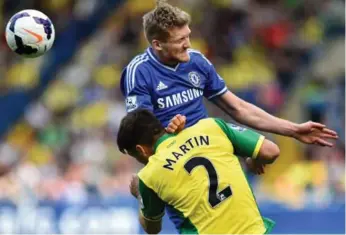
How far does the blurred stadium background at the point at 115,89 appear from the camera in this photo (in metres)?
13.8

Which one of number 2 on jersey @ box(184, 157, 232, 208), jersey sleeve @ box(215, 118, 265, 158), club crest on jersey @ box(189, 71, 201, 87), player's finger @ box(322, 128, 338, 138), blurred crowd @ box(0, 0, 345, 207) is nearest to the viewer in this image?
number 2 on jersey @ box(184, 157, 232, 208)

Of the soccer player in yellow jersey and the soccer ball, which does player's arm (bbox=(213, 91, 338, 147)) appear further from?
the soccer ball

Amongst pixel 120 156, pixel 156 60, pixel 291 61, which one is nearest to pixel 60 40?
pixel 120 156

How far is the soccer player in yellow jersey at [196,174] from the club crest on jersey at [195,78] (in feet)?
4.64

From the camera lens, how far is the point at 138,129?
6.63 metres

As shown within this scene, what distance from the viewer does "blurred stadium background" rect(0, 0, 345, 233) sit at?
13.8 metres

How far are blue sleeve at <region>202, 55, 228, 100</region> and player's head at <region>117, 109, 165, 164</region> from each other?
164 cm

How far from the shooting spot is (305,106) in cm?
1580

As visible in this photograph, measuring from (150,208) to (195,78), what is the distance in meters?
1.51

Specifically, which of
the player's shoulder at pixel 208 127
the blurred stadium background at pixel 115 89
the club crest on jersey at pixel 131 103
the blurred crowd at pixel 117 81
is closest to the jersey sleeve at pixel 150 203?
the player's shoulder at pixel 208 127

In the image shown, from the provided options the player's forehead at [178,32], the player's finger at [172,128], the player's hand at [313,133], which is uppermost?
the player's forehead at [178,32]

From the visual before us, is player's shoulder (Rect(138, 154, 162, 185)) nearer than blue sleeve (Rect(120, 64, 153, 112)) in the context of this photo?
Yes

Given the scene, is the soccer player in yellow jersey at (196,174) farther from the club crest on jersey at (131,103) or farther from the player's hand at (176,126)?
the club crest on jersey at (131,103)

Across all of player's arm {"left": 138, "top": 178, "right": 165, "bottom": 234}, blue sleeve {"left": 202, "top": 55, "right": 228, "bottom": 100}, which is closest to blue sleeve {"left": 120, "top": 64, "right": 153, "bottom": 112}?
blue sleeve {"left": 202, "top": 55, "right": 228, "bottom": 100}
